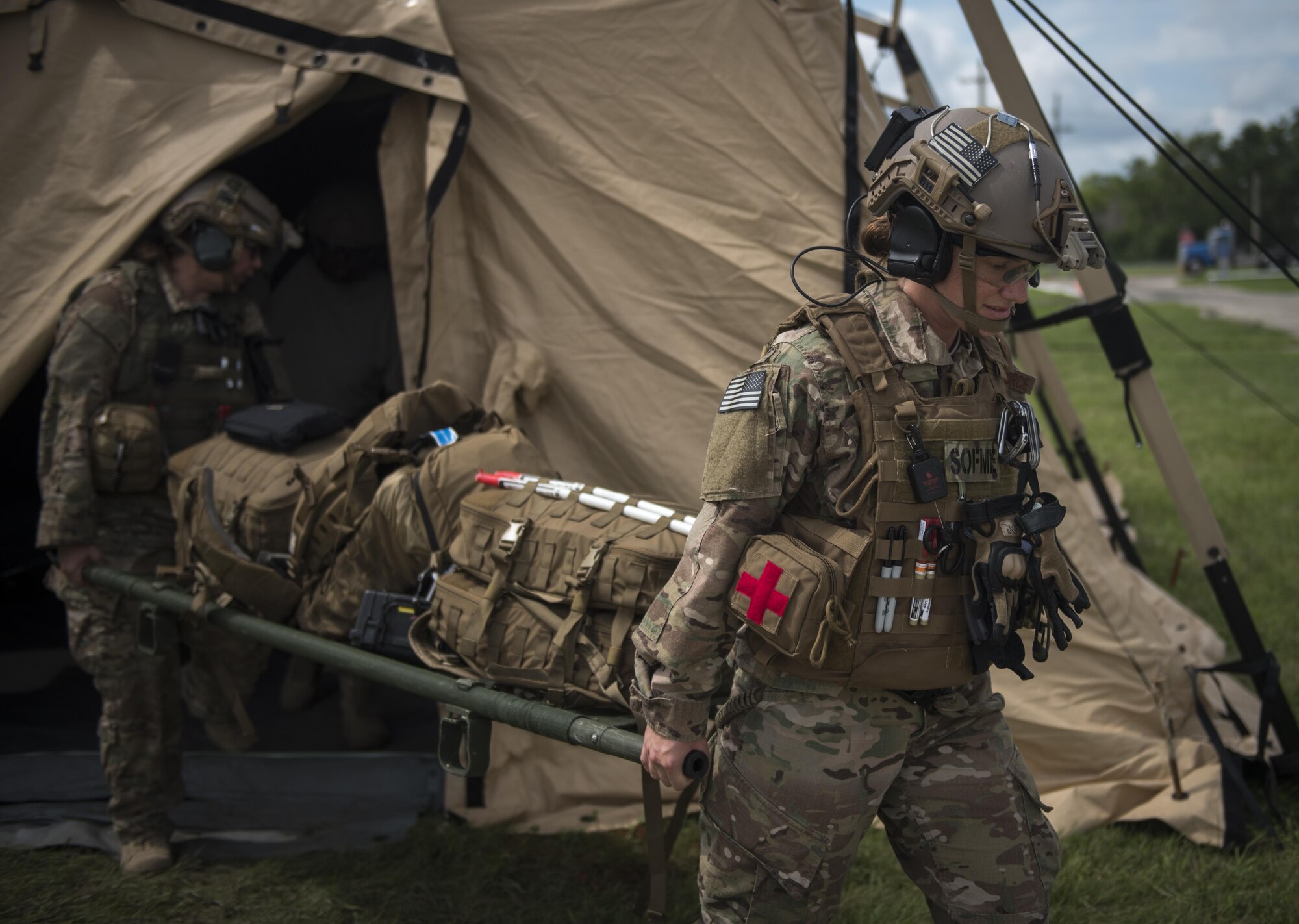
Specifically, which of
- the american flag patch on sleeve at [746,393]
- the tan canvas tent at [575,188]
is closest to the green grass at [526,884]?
the tan canvas tent at [575,188]

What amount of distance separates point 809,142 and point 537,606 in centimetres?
215

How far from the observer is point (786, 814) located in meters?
2.34

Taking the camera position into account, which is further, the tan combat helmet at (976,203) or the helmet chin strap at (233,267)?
the helmet chin strap at (233,267)

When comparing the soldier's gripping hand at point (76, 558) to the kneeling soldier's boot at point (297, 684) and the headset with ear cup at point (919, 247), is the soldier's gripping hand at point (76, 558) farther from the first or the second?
the headset with ear cup at point (919, 247)

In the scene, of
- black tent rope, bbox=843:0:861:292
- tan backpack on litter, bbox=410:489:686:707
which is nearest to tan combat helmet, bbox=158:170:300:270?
tan backpack on litter, bbox=410:489:686:707

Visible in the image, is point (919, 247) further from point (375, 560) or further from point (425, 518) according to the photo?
point (375, 560)

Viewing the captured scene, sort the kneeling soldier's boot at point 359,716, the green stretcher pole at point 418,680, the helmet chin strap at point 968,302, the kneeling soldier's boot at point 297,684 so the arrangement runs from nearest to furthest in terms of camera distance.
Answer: the helmet chin strap at point 968,302
the green stretcher pole at point 418,680
the kneeling soldier's boot at point 359,716
the kneeling soldier's boot at point 297,684

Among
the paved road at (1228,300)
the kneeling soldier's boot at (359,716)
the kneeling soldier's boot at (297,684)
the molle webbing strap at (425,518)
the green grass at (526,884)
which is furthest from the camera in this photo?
the paved road at (1228,300)

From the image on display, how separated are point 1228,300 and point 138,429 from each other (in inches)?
1325

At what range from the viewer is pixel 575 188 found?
4.33 m

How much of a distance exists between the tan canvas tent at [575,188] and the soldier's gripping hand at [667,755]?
1902mm

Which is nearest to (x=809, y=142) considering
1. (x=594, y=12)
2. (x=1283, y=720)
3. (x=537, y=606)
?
(x=594, y=12)

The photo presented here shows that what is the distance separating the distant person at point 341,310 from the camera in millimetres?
5367

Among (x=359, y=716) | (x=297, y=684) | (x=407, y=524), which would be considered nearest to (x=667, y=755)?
(x=407, y=524)
